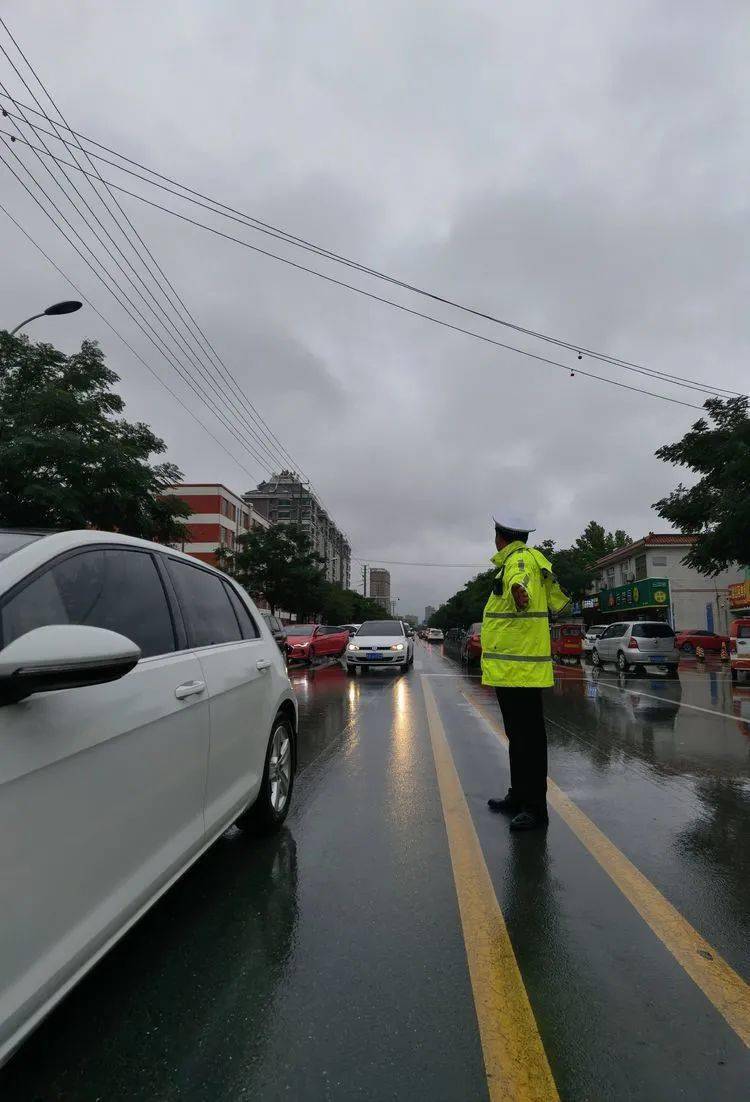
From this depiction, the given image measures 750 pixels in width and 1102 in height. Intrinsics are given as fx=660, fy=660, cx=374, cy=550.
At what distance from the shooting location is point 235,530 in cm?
6216

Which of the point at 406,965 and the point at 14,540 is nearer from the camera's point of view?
the point at 14,540

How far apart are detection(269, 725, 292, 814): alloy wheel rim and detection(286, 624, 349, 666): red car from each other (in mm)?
16391

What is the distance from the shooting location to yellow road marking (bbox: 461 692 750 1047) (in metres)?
2.27

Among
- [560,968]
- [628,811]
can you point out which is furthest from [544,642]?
[560,968]

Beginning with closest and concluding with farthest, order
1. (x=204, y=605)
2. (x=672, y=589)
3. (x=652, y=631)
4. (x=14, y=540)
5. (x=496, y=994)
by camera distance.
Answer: (x=14, y=540)
(x=496, y=994)
(x=204, y=605)
(x=652, y=631)
(x=672, y=589)

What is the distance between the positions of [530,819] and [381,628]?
15.8 metres

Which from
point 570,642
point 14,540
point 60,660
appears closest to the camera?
point 60,660

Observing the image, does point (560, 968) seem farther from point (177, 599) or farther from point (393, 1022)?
point (177, 599)

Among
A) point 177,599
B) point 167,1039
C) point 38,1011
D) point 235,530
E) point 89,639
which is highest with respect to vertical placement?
point 235,530

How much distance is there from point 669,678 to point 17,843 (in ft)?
67.2

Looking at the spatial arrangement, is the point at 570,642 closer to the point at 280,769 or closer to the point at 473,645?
the point at 473,645

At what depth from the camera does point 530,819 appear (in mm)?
4207

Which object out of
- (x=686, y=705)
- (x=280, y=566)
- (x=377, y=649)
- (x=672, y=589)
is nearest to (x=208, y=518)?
(x=280, y=566)

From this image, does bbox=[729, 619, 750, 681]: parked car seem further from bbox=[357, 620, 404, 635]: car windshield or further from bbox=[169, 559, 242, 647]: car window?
bbox=[169, 559, 242, 647]: car window
